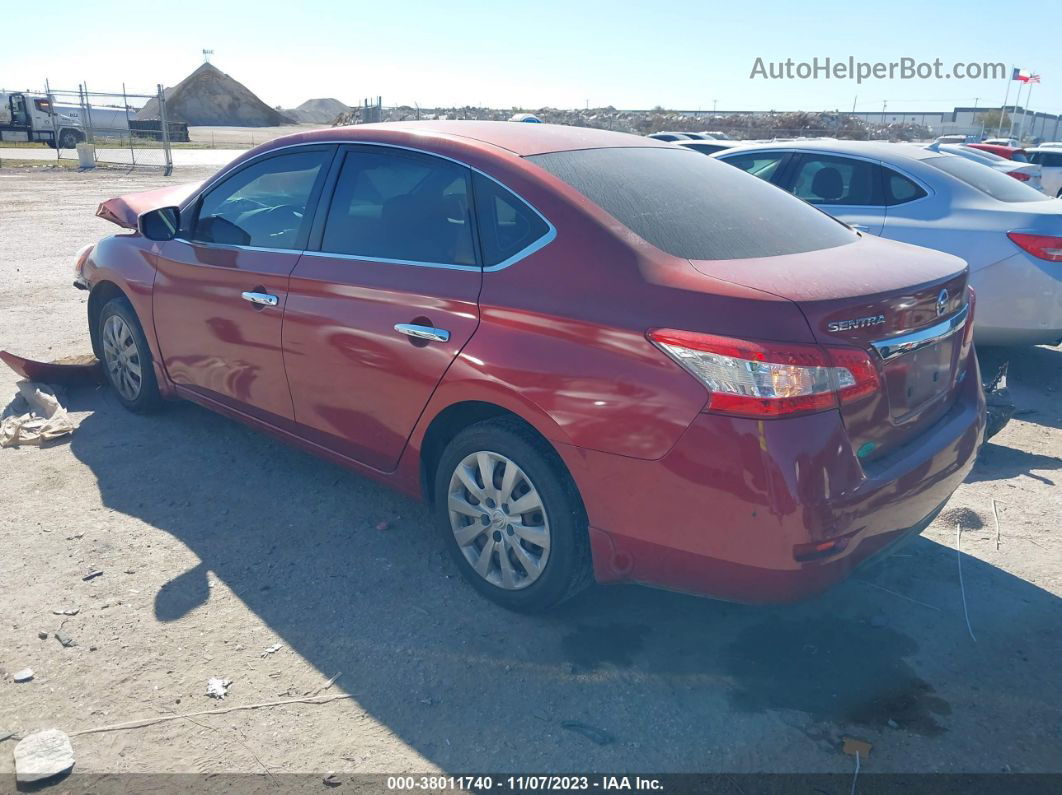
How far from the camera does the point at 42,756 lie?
8.61 ft

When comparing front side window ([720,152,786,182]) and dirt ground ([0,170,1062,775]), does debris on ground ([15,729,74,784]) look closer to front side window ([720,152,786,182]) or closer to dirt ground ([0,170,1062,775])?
dirt ground ([0,170,1062,775])

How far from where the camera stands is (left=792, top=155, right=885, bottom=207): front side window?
670cm

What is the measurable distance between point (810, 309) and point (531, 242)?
40.8 inches

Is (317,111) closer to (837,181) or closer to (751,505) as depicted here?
(837,181)

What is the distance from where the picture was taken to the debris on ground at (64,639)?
3.18 metres

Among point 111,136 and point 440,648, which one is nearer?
point 440,648

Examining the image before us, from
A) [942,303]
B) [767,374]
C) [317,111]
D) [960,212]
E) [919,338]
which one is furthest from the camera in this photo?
[317,111]

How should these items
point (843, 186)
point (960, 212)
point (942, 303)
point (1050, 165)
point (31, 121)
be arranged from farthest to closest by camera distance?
point (31, 121) → point (1050, 165) → point (843, 186) → point (960, 212) → point (942, 303)

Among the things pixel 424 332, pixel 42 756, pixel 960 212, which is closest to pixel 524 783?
pixel 42 756

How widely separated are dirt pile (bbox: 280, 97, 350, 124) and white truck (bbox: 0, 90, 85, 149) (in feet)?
163

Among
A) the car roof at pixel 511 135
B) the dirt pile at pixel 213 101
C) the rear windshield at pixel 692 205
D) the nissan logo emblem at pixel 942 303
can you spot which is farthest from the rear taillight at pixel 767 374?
the dirt pile at pixel 213 101

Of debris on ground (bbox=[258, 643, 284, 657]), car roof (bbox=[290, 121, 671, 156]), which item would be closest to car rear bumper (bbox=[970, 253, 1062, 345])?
car roof (bbox=[290, 121, 671, 156])

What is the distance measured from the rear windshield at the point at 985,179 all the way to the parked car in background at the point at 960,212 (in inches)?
0.4

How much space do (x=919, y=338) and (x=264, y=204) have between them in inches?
122
